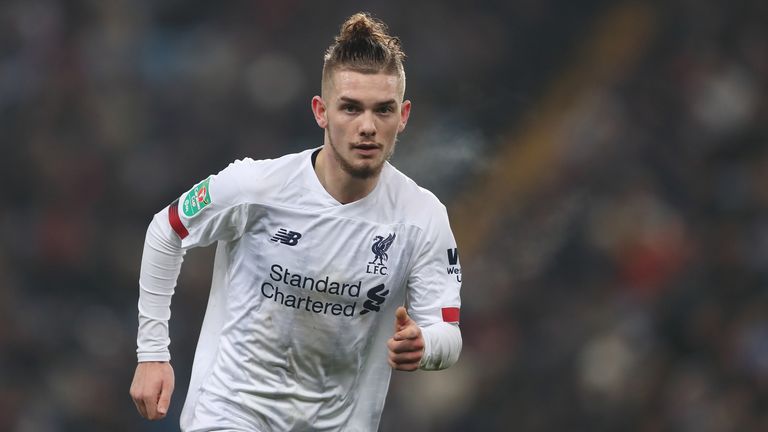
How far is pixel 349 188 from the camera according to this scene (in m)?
4.65

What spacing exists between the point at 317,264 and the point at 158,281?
26.1 inches

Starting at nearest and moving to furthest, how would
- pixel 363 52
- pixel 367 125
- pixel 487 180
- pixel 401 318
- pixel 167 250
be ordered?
pixel 401 318
pixel 367 125
pixel 363 52
pixel 167 250
pixel 487 180

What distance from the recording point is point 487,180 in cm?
1015

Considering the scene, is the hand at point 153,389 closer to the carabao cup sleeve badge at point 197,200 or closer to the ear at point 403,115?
the carabao cup sleeve badge at point 197,200

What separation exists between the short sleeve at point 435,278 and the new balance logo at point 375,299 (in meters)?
0.12

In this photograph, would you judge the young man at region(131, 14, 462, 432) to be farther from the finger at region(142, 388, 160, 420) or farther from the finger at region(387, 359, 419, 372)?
the finger at region(387, 359, 419, 372)

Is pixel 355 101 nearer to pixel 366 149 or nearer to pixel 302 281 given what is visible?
pixel 366 149

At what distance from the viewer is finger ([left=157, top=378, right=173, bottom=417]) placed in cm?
461

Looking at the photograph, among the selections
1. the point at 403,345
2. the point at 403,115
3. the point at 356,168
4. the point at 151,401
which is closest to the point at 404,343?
the point at 403,345

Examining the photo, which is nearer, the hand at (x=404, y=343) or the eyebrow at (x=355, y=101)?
the hand at (x=404, y=343)

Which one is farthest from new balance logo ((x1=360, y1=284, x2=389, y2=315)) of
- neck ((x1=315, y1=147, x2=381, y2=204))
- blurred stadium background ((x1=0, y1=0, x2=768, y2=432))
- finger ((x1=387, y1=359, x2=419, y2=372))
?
blurred stadium background ((x1=0, y1=0, x2=768, y2=432))

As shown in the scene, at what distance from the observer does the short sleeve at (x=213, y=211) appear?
458 cm

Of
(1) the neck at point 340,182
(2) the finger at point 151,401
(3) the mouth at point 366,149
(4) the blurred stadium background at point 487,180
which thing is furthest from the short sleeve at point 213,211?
(4) the blurred stadium background at point 487,180

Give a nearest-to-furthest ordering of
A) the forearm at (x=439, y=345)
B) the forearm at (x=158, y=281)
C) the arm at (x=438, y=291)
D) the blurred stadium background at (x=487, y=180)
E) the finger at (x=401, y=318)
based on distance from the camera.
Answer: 1. the finger at (x=401, y=318)
2. the forearm at (x=439, y=345)
3. the arm at (x=438, y=291)
4. the forearm at (x=158, y=281)
5. the blurred stadium background at (x=487, y=180)
